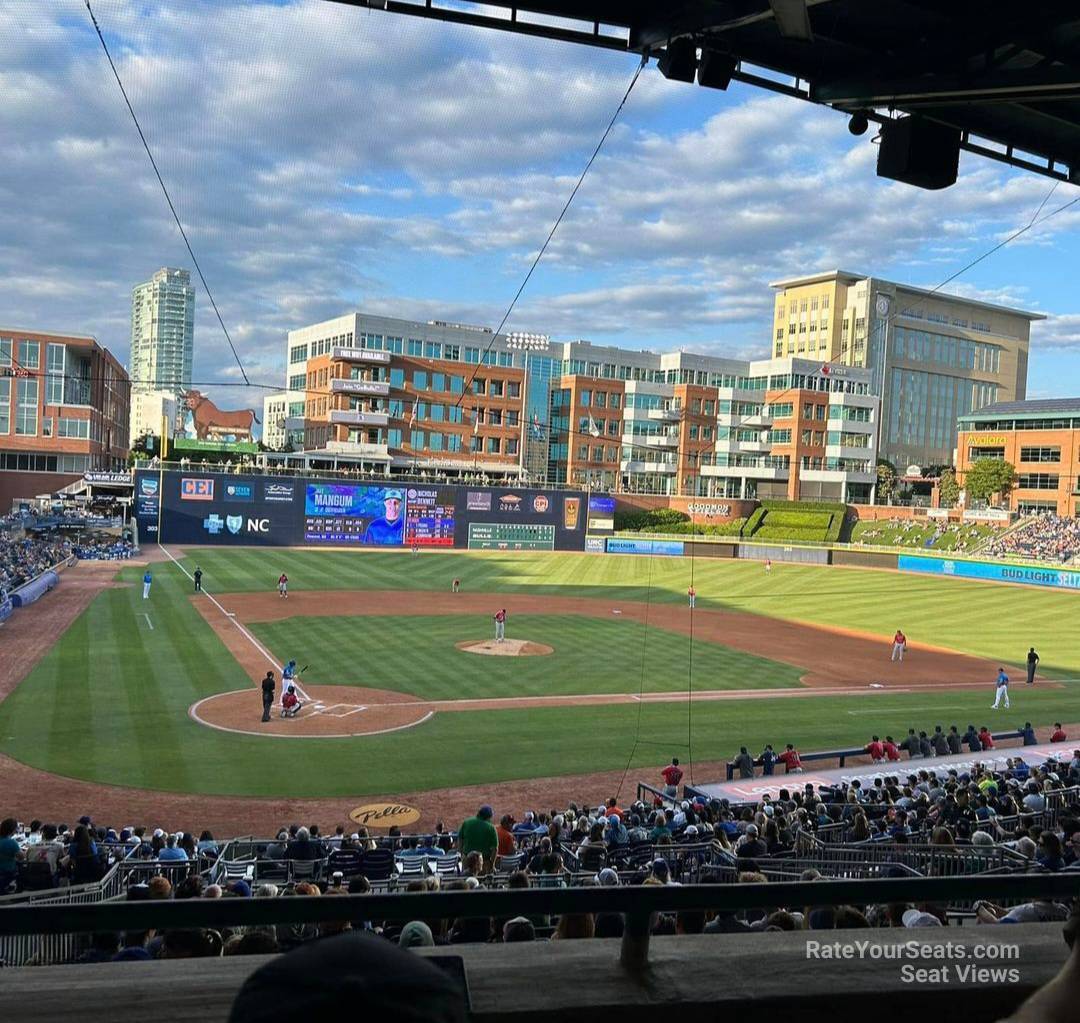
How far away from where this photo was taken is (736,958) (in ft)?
9.77

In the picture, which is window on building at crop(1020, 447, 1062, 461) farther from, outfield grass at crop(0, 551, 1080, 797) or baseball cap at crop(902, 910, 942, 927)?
baseball cap at crop(902, 910, 942, 927)

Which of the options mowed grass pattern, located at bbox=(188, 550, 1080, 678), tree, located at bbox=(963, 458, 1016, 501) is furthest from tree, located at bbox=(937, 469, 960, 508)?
mowed grass pattern, located at bbox=(188, 550, 1080, 678)

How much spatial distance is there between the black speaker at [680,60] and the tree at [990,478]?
84.1 m

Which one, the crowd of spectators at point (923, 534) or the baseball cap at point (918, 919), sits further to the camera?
the crowd of spectators at point (923, 534)

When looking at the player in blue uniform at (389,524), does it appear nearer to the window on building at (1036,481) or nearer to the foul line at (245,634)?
the foul line at (245,634)

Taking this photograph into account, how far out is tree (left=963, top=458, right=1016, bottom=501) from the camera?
8444cm

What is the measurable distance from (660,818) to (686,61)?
38.0 ft

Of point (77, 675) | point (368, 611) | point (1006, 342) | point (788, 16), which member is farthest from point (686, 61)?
point (1006, 342)

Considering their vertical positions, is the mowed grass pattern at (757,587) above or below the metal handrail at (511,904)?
below

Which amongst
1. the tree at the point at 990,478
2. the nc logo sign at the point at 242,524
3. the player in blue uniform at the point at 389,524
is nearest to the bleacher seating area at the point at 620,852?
the nc logo sign at the point at 242,524

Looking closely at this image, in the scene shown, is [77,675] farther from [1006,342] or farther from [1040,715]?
[1006,342]

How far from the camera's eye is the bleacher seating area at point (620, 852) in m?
9.37

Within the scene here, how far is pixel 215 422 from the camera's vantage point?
309 ft

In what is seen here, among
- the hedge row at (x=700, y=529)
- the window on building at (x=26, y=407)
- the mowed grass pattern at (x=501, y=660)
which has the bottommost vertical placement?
the mowed grass pattern at (x=501, y=660)
